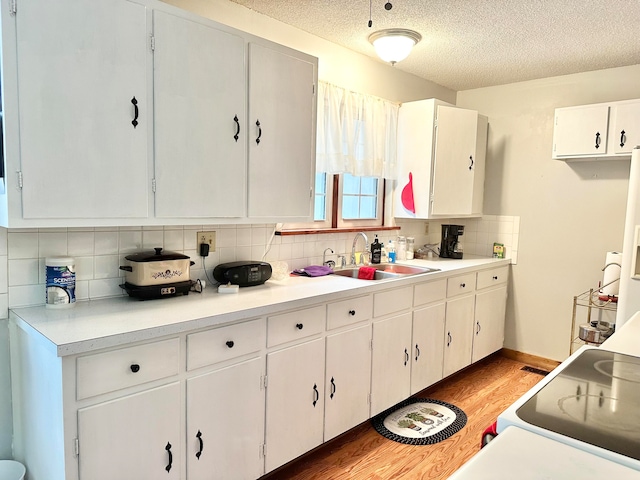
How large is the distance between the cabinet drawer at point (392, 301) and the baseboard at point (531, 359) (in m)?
1.78

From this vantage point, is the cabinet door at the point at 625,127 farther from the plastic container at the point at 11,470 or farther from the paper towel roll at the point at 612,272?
the plastic container at the point at 11,470

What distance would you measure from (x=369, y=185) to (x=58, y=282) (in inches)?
92.7

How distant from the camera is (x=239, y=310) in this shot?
74.5 inches

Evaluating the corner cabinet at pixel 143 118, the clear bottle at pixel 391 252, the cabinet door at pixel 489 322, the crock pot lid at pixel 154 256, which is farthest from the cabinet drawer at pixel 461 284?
the crock pot lid at pixel 154 256

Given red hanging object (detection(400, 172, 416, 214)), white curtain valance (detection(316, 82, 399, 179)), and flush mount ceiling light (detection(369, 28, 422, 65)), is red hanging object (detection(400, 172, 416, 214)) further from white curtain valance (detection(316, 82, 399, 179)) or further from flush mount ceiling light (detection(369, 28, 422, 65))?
flush mount ceiling light (detection(369, 28, 422, 65))

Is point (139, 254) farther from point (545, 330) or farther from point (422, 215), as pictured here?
point (545, 330)

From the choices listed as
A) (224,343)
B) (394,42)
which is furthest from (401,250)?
(224,343)

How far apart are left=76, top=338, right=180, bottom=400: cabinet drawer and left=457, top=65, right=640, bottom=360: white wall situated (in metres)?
3.27

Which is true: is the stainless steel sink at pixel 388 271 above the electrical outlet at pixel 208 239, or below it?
below

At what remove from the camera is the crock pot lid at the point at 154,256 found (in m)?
1.99

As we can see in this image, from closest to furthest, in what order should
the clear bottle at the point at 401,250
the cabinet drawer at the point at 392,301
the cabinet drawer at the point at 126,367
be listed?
1. the cabinet drawer at the point at 126,367
2. the cabinet drawer at the point at 392,301
3. the clear bottle at the point at 401,250

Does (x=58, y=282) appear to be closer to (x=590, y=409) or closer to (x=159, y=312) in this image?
(x=159, y=312)

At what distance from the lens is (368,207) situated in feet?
11.7

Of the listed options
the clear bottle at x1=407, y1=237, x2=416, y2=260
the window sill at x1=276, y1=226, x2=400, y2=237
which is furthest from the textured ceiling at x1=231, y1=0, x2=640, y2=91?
the clear bottle at x1=407, y1=237, x2=416, y2=260
